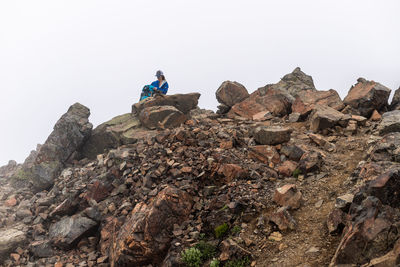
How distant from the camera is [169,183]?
11867 mm

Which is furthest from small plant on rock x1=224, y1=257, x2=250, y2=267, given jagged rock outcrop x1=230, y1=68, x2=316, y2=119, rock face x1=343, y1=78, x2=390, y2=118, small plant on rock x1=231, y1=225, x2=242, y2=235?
rock face x1=343, y1=78, x2=390, y2=118

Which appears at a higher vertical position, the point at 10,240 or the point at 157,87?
the point at 157,87

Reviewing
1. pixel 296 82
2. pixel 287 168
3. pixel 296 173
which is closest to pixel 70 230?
pixel 287 168

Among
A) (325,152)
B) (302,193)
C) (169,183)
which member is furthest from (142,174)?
(325,152)

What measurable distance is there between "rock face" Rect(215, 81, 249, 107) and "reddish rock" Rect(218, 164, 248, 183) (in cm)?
941

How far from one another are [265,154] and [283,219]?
173 inches

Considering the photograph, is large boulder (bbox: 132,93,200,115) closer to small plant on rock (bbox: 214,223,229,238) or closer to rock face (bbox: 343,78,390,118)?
rock face (bbox: 343,78,390,118)

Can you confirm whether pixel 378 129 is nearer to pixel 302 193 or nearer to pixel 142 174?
pixel 302 193

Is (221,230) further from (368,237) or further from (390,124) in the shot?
(390,124)

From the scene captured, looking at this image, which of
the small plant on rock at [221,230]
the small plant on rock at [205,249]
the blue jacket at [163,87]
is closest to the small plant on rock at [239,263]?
the small plant on rock at [205,249]

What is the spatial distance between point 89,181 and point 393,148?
48.5 ft

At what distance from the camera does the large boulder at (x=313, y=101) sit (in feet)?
55.3

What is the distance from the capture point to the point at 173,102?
1972 cm

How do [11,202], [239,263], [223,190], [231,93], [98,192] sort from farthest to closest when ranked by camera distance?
[231,93] → [11,202] → [98,192] → [223,190] → [239,263]
